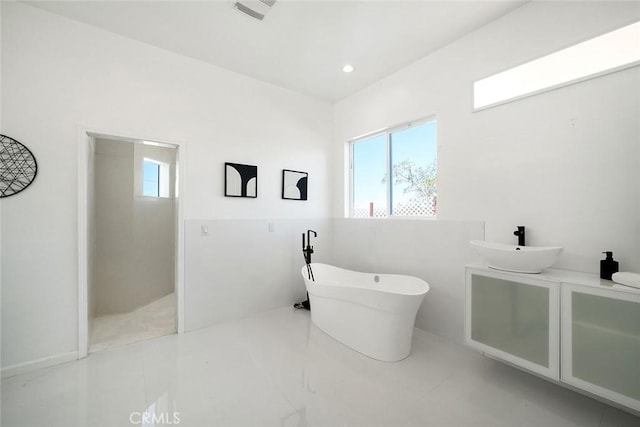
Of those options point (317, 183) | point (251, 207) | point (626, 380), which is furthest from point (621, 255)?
point (251, 207)

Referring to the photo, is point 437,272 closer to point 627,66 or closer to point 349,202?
point 349,202

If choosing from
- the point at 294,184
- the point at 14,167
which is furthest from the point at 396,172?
the point at 14,167

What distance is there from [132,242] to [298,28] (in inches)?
130

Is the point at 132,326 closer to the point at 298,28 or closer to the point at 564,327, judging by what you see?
the point at 298,28

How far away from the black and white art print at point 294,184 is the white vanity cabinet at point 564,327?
225 cm

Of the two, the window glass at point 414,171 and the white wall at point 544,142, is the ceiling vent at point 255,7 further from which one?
the window glass at point 414,171

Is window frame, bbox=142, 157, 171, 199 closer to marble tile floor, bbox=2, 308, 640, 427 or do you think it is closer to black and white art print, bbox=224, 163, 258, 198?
black and white art print, bbox=224, 163, 258, 198

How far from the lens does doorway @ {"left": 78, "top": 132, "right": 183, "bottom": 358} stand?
2.71 metres

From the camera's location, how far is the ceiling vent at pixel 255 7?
76.6 inches

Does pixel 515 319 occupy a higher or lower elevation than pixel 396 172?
lower

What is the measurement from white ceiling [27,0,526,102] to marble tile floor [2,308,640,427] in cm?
292

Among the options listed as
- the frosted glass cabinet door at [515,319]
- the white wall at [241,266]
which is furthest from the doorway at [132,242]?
the frosted glass cabinet door at [515,319]

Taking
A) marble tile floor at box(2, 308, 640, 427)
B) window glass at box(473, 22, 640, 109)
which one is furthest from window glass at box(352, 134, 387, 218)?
marble tile floor at box(2, 308, 640, 427)

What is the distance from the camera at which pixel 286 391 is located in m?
1.80
